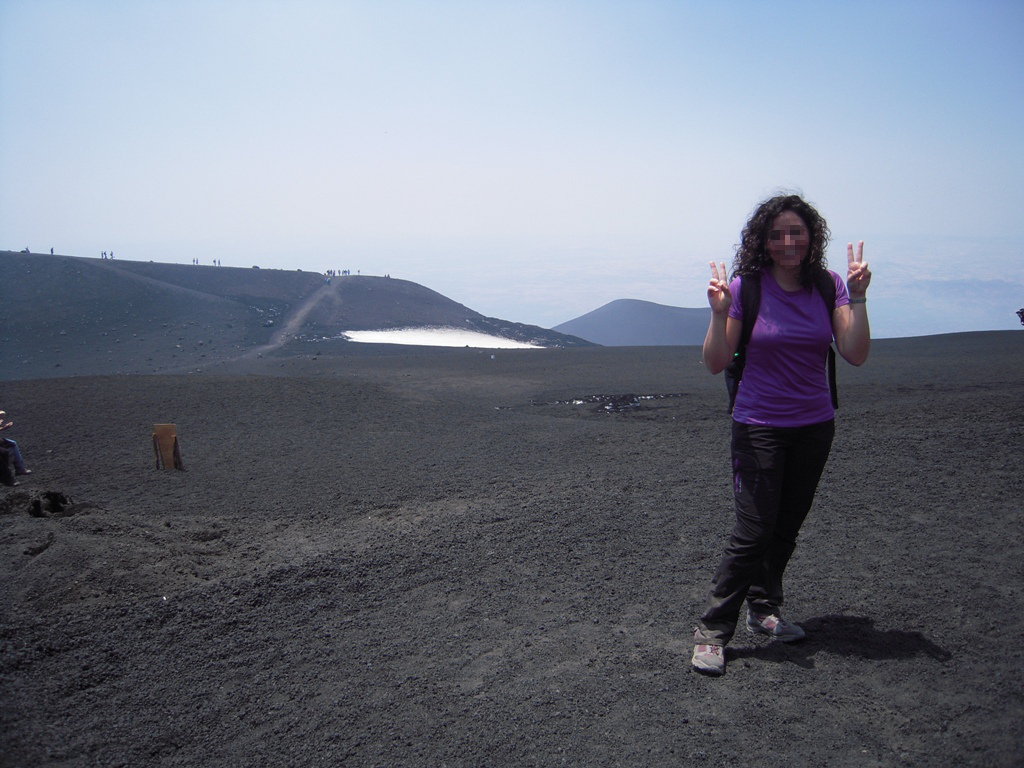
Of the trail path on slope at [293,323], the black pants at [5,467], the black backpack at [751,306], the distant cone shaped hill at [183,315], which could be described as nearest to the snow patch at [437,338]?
the distant cone shaped hill at [183,315]

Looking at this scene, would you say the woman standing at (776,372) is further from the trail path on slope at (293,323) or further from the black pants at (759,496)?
the trail path on slope at (293,323)

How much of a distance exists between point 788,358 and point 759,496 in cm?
62

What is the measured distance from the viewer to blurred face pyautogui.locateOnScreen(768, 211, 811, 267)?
3.18 metres

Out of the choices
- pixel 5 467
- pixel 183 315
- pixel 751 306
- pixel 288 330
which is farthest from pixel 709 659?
pixel 183 315

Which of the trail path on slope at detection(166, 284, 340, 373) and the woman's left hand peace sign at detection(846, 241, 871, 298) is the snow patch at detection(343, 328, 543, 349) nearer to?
the trail path on slope at detection(166, 284, 340, 373)

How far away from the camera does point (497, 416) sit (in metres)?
11.8

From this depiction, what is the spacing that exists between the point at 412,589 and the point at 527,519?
144 cm

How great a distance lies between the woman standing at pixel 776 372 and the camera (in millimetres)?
3146

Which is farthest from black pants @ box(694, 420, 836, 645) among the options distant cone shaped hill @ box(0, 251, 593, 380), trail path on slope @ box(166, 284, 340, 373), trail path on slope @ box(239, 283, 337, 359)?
trail path on slope @ box(239, 283, 337, 359)

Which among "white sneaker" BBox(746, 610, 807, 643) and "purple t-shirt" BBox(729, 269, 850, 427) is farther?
"white sneaker" BBox(746, 610, 807, 643)

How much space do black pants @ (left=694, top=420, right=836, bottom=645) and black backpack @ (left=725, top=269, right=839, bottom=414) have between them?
20cm

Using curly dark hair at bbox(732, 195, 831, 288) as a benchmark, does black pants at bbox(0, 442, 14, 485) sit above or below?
below

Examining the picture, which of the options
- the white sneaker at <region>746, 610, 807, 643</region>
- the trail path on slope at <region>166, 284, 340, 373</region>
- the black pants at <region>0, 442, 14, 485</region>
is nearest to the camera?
the white sneaker at <region>746, 610, 807, 643</region>

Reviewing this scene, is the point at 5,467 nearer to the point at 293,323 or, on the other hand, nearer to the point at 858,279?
the point at 858,279
